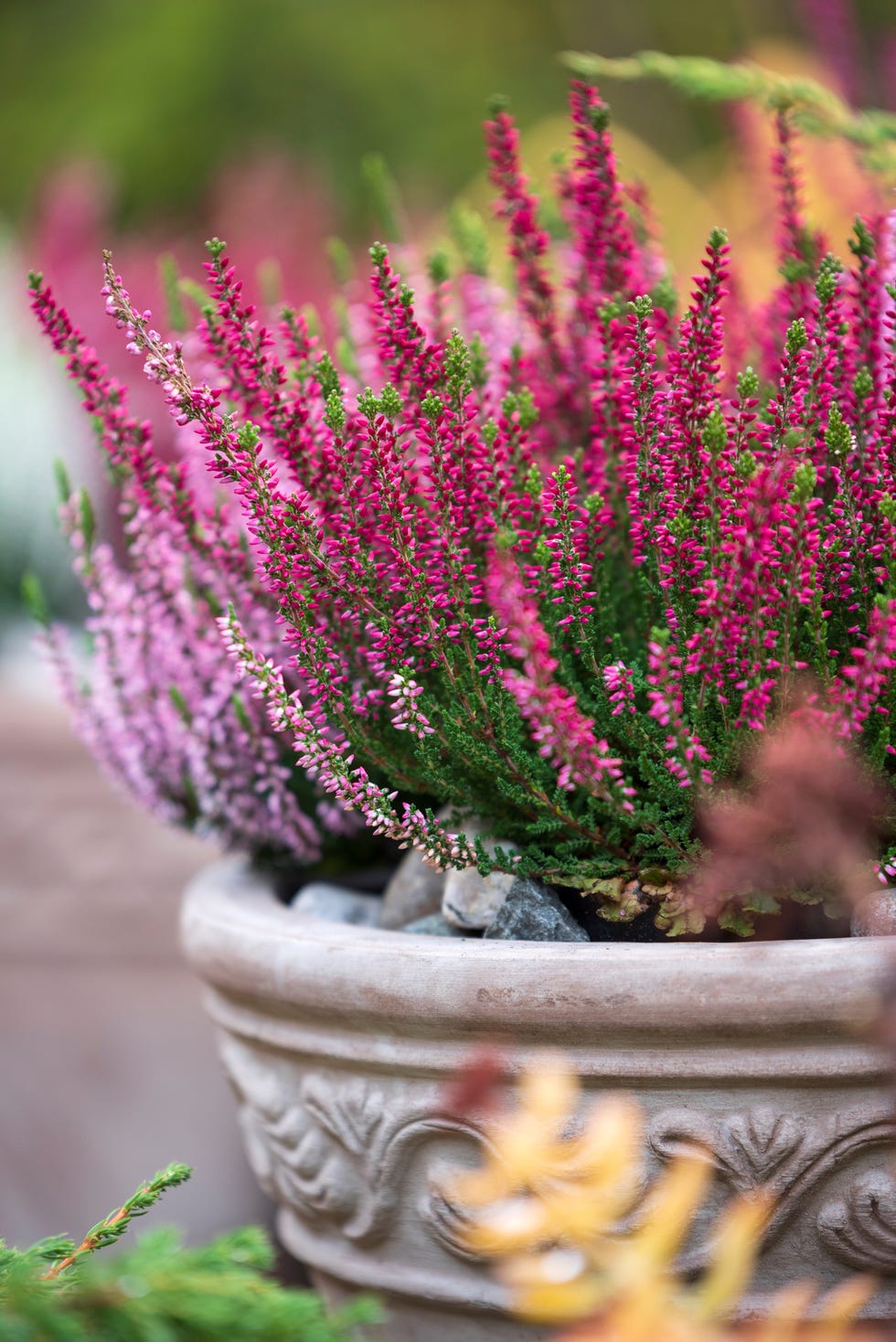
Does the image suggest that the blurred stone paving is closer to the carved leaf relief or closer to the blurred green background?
the carved leaf relief

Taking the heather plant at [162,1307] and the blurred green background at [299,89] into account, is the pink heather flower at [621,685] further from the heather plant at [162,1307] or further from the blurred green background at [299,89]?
the blurred green background at [299,89]

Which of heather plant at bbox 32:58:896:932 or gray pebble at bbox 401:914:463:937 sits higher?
heather plant at bbox 32:58:896:932

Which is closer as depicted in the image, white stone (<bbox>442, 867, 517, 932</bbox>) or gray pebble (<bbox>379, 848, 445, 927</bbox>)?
white stone (<bbox>442, 867, 517, 932</bbox>)

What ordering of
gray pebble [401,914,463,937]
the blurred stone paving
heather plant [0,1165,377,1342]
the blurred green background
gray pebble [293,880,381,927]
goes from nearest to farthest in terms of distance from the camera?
1. heather plant [0,1165,377,1342]
2. gray pebble [401,914,463,937]
3. gray pebble [293,880,381,927]
4. the blurred stone paving
5. the blurred green background

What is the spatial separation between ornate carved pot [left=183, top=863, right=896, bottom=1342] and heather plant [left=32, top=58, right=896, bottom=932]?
0.27 feet

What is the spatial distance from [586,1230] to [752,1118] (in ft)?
1.15

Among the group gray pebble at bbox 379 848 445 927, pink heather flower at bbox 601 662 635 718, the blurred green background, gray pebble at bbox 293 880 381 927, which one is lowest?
gray pebble at bbox 293 880 381 927

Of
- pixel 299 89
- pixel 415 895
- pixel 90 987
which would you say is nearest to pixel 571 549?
pixel 415 895

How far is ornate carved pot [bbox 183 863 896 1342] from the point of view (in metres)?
0.72

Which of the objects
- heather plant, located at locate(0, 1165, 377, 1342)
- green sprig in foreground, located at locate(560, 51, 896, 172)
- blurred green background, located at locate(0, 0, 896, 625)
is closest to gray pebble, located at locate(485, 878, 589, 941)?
heather plant, located at locate(0, 1165, 377, 1342)

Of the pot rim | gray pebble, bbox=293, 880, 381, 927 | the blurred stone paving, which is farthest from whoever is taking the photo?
the blurred stone paving

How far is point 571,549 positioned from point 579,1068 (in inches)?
12.2

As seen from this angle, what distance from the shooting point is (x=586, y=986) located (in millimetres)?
740

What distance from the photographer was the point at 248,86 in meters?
6.49
